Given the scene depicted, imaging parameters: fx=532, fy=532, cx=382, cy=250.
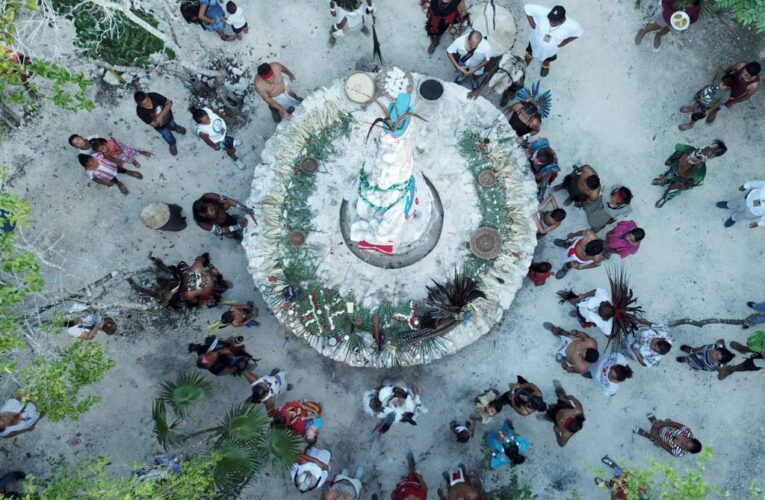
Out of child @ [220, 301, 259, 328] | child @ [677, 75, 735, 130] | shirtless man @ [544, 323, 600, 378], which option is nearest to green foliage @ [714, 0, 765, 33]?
child @ [677, 75, 735, 130]

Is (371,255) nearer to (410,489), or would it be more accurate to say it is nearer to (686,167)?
(410,489)

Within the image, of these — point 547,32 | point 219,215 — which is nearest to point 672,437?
point 547,32

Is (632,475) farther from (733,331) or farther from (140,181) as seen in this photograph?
(140,181)

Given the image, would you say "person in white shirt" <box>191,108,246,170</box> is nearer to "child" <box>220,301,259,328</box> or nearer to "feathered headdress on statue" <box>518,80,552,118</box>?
"child" <box>220,301,259,328</box>

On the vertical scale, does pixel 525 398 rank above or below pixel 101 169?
above

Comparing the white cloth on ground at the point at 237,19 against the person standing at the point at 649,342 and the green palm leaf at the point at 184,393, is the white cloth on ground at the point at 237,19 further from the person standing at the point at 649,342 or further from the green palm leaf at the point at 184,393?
the person standing at the point at 649,342

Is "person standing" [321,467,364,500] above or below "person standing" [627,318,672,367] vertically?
below
